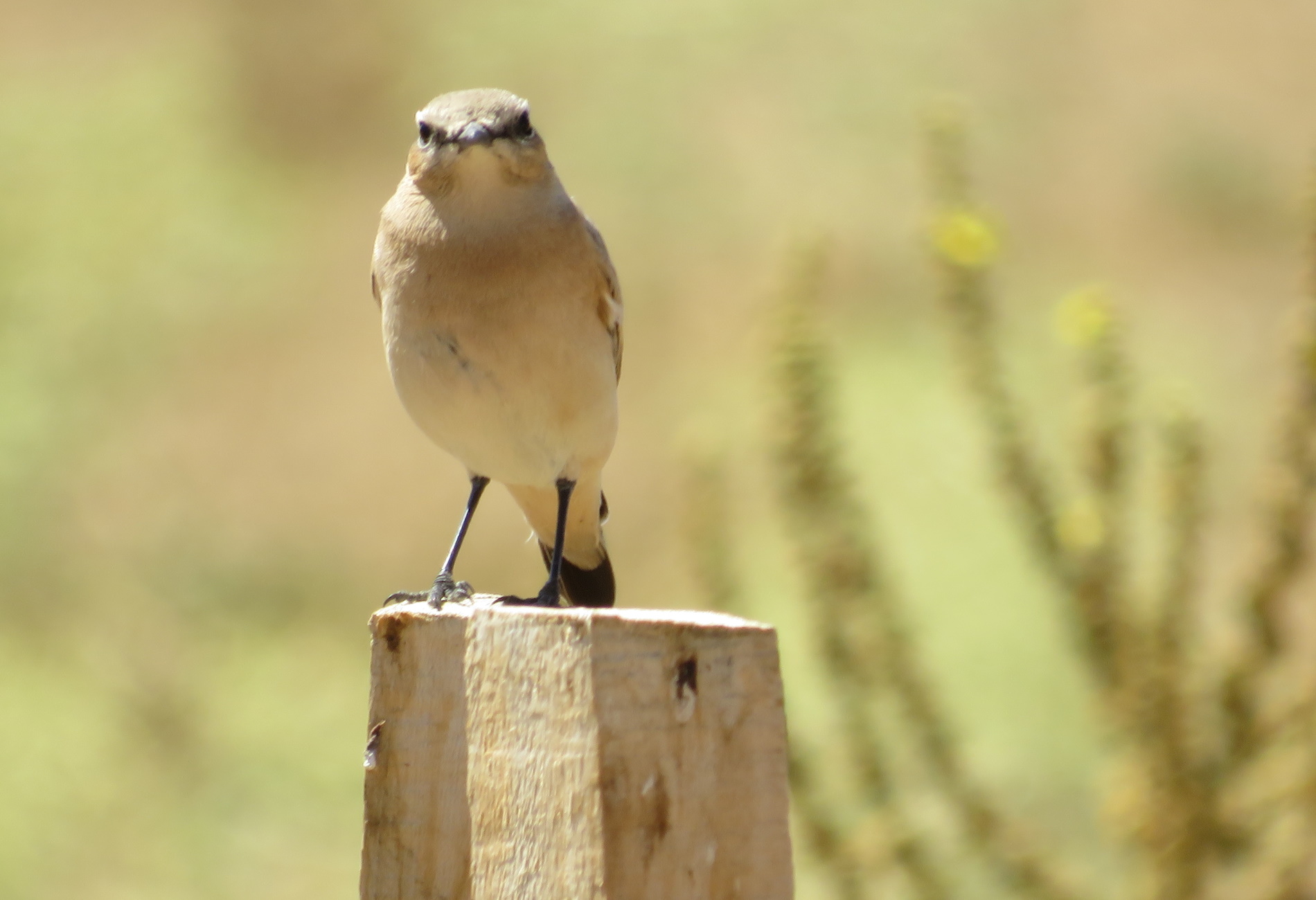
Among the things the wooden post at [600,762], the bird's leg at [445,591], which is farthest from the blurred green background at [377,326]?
the wooden post at [600,762]

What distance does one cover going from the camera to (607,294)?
3.49 m

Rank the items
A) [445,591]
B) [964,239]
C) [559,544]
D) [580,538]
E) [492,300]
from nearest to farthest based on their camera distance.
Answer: [492,300], [445,591], [559,544], [580,538], [964,239]

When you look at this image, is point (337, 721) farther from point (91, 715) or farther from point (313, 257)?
point (313, 257)

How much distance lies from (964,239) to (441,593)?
1.96m

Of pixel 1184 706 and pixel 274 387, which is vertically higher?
pixel 274 387

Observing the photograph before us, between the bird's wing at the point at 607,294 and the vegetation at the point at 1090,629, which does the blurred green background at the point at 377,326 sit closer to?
the vegetation at the point at 1090,629

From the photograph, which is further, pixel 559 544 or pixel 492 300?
pixel 559 544

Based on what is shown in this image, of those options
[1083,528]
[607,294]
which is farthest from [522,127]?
[1083,528]

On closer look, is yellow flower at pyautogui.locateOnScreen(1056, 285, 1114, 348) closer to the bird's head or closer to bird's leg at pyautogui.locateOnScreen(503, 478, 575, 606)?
bird's leg at pyautogui.locateOnScreen(503, 478, 575, 606)

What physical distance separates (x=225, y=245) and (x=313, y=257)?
22.9 inches

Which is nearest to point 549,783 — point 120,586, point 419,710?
point 419,710

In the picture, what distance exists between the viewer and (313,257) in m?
9.86

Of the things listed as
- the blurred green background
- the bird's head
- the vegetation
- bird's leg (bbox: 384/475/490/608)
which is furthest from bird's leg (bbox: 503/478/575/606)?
the blurred green background

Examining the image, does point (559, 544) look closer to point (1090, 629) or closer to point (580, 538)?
point (580, 538)
